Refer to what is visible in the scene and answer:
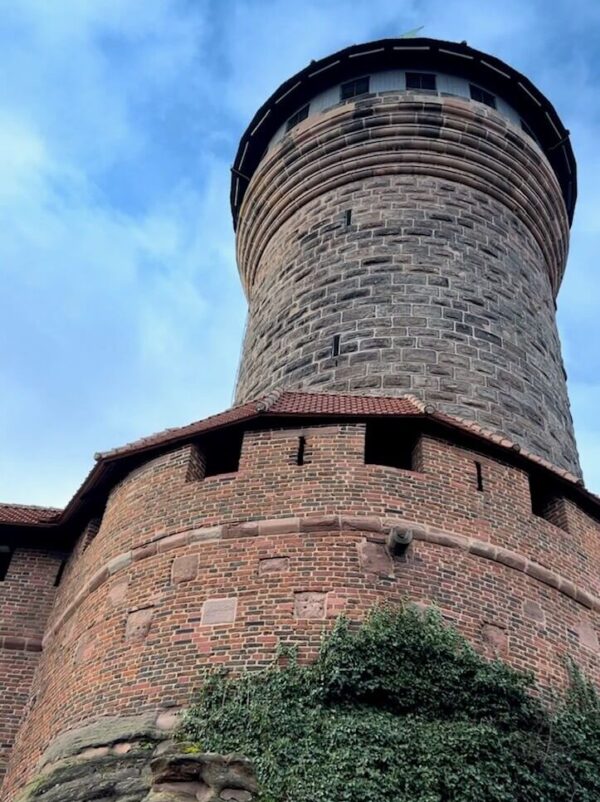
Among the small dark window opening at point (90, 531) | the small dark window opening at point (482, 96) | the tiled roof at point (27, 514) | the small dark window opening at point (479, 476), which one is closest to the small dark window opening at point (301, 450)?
the small dark window opening at point (479, 476)

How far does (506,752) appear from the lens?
668 cm

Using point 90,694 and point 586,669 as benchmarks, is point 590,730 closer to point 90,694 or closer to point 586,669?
point 586,669

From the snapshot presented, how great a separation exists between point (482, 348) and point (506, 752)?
5996mm

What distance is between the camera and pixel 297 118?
49.9 feet

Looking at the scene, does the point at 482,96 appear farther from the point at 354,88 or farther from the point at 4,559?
the point at 4,559

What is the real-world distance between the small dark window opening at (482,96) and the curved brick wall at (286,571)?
7.54m

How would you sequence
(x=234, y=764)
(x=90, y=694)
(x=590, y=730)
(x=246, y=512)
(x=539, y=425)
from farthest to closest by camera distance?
(x=539, y=425) → (x=246, y=512) → (x=90, y=694) → (x=590, y=730) → (x=234, y=764)

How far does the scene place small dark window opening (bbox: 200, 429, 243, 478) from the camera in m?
9.46

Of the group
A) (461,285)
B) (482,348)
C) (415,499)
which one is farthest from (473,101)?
(415,499)

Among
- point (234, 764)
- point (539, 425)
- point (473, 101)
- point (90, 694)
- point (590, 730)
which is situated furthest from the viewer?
point (473, 101)

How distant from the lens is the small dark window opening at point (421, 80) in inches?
568

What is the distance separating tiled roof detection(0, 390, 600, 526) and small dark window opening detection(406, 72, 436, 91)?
651 centimetres

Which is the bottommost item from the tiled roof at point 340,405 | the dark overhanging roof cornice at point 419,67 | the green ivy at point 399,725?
the green ivy at point 399,725

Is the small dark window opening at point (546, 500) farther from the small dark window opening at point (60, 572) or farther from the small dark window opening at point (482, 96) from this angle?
the small dark window opening at point (482, 96)
